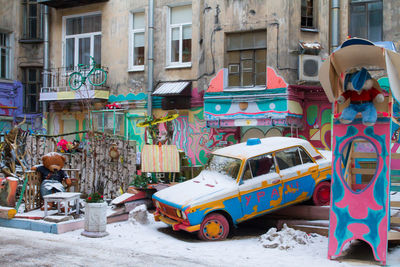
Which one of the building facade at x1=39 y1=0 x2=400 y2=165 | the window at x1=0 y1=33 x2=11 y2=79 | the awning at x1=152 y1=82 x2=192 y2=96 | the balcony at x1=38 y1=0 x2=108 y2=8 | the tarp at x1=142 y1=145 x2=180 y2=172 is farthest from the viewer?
the window at x1=0 y1=33 x2=11 y2=79

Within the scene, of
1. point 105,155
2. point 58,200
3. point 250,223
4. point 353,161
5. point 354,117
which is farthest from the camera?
point 105,155

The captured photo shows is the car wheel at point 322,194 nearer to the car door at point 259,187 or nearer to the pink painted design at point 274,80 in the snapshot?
the car door at point 259,187

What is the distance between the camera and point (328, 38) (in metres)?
15.3

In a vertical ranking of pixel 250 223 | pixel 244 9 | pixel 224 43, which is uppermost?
pixel 244 9

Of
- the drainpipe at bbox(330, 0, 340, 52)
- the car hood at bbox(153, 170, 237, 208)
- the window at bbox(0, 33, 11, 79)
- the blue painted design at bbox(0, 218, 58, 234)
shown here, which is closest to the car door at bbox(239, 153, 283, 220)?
the car hood at bbox(153, 170, 237, 208)

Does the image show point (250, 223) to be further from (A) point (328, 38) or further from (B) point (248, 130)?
(A) point (328, 38)

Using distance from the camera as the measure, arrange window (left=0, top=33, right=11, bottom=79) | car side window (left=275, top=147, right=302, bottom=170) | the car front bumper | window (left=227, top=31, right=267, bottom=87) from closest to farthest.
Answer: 1. the car front bumper
2. car side window (left=275, top=147, right=302, bottom=170)
3. window (left=227, top=31, right=267, bottom=87)
4. window (left=0, top=33, right=11, bottom=79)

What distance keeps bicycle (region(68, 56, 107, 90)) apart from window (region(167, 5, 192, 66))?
9.84 ft

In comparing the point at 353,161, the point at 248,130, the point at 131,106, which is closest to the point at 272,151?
the point at 353,161

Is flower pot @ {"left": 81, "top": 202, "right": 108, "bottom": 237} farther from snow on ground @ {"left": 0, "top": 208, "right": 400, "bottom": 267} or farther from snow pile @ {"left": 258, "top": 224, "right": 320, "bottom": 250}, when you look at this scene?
snow pile @ {"left": 258, "top": 224, "right": 320, "bottom": 250}

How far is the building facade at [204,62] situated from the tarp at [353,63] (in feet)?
20.5

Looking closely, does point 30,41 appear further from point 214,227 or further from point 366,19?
point 214,227

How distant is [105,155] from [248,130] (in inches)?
222

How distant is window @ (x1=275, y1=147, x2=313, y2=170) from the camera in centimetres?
1025
